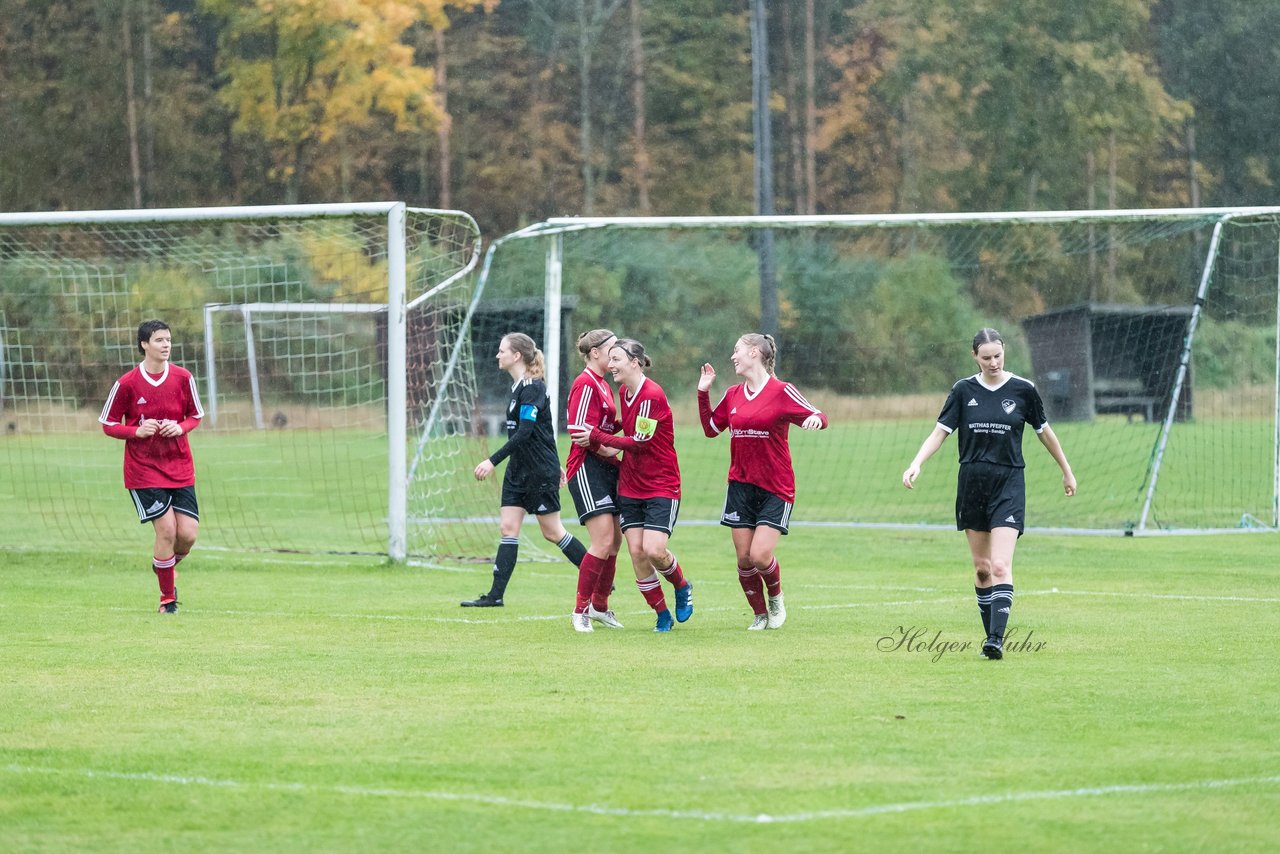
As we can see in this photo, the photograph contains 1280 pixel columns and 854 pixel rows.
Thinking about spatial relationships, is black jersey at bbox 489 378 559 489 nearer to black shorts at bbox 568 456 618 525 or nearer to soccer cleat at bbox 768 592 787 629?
black shorts at bbox 568 456 618 525

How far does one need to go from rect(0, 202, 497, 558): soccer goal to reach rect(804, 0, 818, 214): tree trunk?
56.4 ft

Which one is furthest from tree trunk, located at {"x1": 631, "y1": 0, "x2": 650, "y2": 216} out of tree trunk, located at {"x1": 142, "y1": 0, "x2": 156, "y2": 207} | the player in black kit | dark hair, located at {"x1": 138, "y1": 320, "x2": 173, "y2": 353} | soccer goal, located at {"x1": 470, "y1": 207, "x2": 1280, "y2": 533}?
dark hair, located at {"x1": 138, "y1": 320, "x2": 173, "y2": 353}

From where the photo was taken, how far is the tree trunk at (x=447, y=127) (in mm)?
47188

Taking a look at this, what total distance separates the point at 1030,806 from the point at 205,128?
4519 centimetres

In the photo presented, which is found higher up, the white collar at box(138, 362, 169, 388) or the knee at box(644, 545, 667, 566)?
the white collar at box(138, 362, 169, 388)

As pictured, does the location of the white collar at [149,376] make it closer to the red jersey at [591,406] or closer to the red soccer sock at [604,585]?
the red jersey at [591,406]

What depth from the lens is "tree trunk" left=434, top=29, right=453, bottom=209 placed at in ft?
155

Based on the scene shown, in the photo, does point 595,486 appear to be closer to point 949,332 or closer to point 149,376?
point 149,376

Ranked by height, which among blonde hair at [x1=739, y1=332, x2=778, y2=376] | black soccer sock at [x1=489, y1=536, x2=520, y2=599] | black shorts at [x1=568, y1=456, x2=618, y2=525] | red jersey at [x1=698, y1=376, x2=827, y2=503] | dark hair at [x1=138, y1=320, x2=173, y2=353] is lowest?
black soccer sock at [x1=489, y1=536, x2=520, y2=599]

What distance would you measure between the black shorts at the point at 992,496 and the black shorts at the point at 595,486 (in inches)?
84.8

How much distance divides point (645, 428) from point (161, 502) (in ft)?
11.4

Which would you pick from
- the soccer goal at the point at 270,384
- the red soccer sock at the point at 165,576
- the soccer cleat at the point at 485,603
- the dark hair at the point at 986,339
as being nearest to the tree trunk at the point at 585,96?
the soccer goal at the point at 270,384

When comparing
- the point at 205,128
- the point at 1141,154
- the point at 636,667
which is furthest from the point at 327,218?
the point at 1141,154

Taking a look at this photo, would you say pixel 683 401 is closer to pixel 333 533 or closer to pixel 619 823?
pixel 333 533
